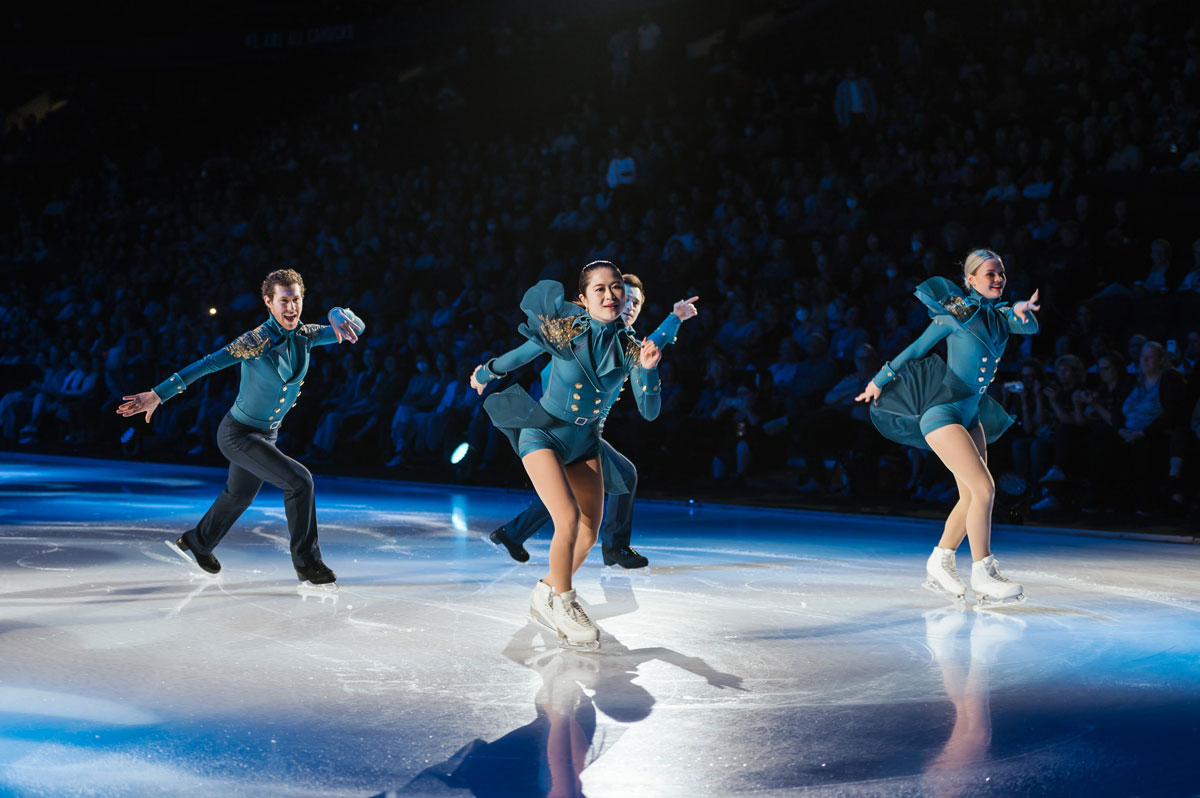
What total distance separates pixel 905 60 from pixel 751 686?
13.0 metres

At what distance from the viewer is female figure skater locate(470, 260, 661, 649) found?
16.1ft

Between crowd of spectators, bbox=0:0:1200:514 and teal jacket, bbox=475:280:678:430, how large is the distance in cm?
494

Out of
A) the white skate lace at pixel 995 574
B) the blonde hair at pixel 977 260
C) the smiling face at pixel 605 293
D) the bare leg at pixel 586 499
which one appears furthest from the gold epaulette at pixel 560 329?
the white skate lace at pixel 995 574

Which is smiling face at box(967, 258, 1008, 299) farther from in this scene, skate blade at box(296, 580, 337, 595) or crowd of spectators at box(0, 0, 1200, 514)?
skate blade at box(296, 580, 337, 595)

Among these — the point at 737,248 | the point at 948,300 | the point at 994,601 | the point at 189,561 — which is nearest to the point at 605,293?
the point at 948,300

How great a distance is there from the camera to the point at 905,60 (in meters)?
15.6

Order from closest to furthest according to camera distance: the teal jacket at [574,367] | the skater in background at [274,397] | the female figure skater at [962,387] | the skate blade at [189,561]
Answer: the teal jacket at [574,367] < the female figure skater at [962,387] < the skater in background at [274,397] < the skate blade at [189,561]

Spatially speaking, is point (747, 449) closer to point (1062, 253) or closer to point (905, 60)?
point (1062, 253)

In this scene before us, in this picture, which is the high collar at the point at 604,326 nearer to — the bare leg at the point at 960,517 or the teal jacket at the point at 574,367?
the teal jacket at the point at 574,367

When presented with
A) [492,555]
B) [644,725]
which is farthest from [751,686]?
[492,555]

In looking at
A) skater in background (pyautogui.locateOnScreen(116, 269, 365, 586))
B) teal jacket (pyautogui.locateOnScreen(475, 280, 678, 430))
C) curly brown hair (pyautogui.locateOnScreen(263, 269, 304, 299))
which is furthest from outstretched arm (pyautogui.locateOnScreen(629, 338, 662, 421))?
curly brown hair (pyautogui.locateOnScreen(263, 269, 304, 299))

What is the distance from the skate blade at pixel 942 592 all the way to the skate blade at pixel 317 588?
3.05m

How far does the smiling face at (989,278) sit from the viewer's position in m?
5.93

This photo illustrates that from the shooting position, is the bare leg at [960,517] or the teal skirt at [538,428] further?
the bare leg at [960,517]
